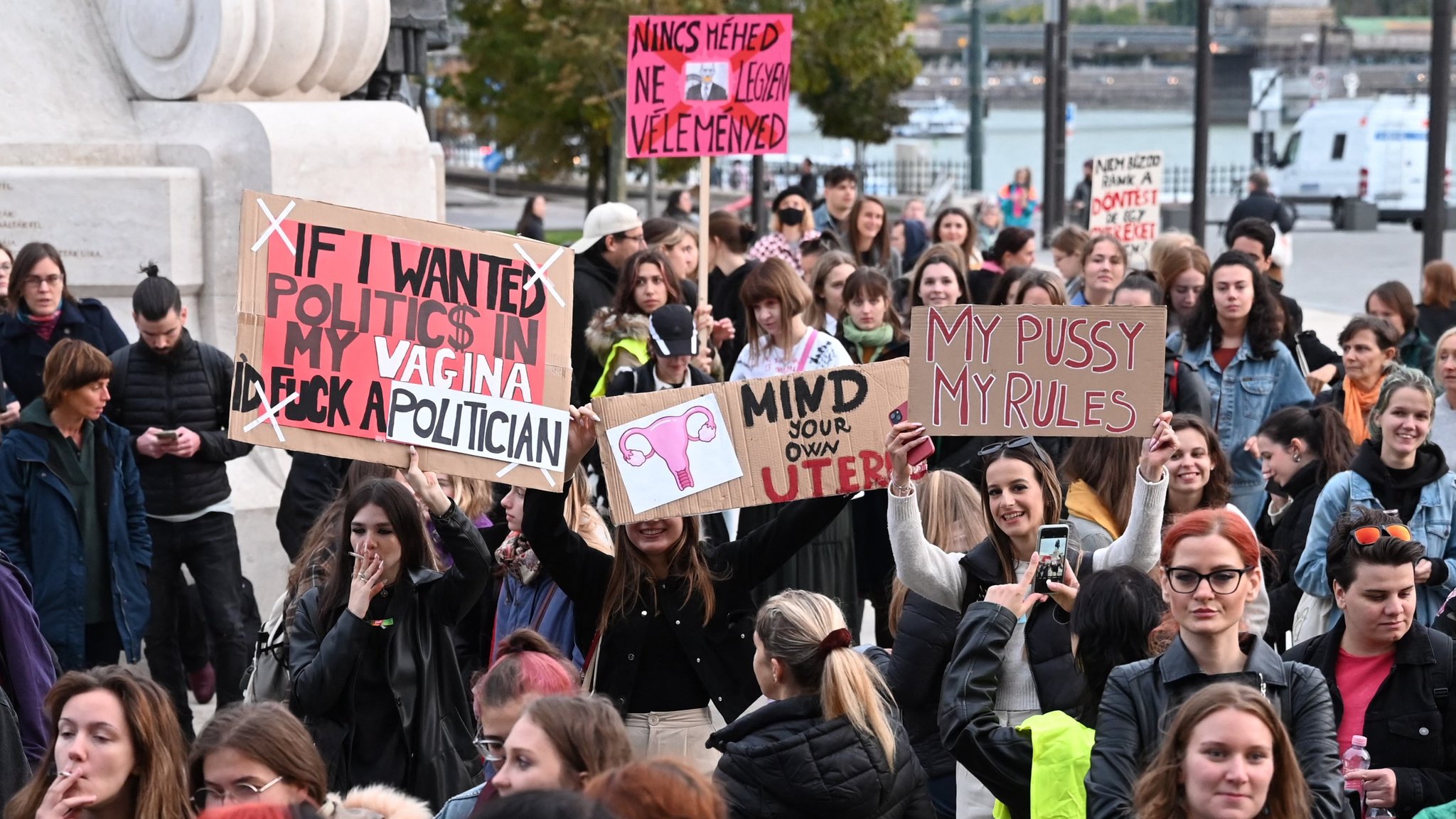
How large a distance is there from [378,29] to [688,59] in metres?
1.57

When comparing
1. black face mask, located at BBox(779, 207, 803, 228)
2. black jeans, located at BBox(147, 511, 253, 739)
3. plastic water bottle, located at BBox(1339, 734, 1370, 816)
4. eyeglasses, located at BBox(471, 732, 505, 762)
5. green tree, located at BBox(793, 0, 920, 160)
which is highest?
green tree, located at BBox(793, 0, 920, 160)

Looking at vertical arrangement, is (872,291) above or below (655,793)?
above

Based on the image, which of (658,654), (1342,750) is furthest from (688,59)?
(1342,750)

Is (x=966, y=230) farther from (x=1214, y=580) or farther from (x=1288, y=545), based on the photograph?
(x=1214, y=580)

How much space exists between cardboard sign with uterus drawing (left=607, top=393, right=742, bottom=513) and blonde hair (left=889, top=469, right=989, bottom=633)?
565 mm

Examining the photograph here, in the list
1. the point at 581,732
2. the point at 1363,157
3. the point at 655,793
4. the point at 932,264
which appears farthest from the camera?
the point at 1363,157

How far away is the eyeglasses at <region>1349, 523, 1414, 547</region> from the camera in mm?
4883

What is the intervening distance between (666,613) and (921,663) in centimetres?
77

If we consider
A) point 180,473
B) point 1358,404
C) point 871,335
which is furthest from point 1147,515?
point 180,473

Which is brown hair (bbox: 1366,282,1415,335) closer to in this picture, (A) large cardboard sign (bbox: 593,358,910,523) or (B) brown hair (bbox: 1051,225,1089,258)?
(B) brown hair (bbox: 1051,225,1089,258)

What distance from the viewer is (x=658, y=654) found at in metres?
5.50

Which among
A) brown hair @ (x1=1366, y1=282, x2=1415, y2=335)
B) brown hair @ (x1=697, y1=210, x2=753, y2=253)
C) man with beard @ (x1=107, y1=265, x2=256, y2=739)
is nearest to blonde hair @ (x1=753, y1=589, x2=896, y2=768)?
man with beard @ (x1=107, y1=265, x2=256, y2=739)

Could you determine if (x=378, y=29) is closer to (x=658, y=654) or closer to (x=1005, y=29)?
(x=658, y=654)

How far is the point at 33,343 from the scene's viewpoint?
830cm
